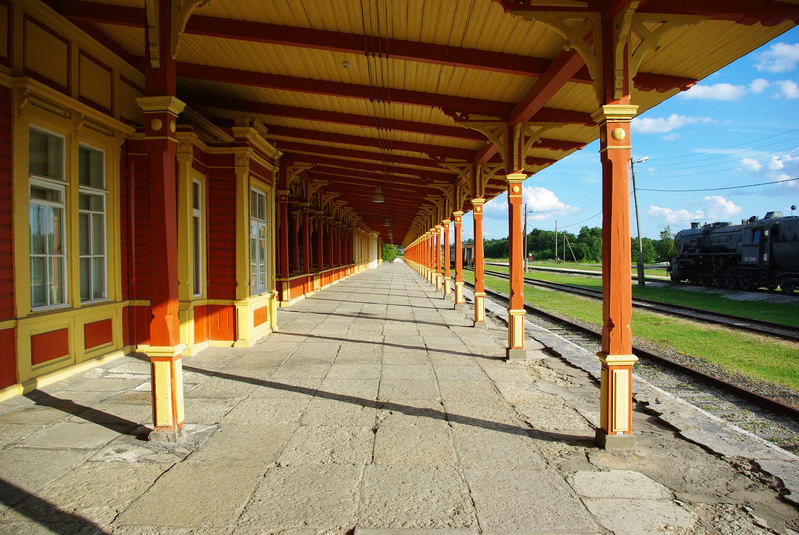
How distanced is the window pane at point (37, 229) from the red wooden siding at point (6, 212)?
42 centimetres

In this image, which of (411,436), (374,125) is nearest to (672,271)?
(374,125)

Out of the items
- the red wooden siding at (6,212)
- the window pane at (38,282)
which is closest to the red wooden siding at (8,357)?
the red wooden siding at (6,212)

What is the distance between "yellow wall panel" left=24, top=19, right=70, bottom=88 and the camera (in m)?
5.01

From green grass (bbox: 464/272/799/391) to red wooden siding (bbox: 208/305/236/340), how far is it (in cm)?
792

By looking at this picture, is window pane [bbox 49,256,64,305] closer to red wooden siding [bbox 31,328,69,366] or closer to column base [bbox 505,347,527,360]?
red wooden siding [bbox 31,328,69,366]

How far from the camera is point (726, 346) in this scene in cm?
862

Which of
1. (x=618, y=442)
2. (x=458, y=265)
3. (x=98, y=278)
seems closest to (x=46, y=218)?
(x=98, y=278)

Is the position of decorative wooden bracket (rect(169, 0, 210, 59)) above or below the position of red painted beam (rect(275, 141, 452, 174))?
below

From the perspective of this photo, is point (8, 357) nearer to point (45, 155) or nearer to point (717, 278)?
point (45, 155)

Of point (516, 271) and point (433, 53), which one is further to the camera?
point (516, 271)

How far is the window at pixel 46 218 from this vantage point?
17.2 ft

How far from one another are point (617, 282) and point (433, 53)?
351 centimetres

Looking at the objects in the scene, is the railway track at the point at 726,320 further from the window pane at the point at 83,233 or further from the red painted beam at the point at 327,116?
the window pane at the point at 83,233

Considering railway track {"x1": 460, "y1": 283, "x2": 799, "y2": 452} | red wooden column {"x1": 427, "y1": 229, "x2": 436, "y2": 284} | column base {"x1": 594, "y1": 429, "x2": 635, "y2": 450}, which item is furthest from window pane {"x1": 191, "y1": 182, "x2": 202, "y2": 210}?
red wooden column {"x1": 427, "y1": 229, "x2": 436, "y2": 284}
